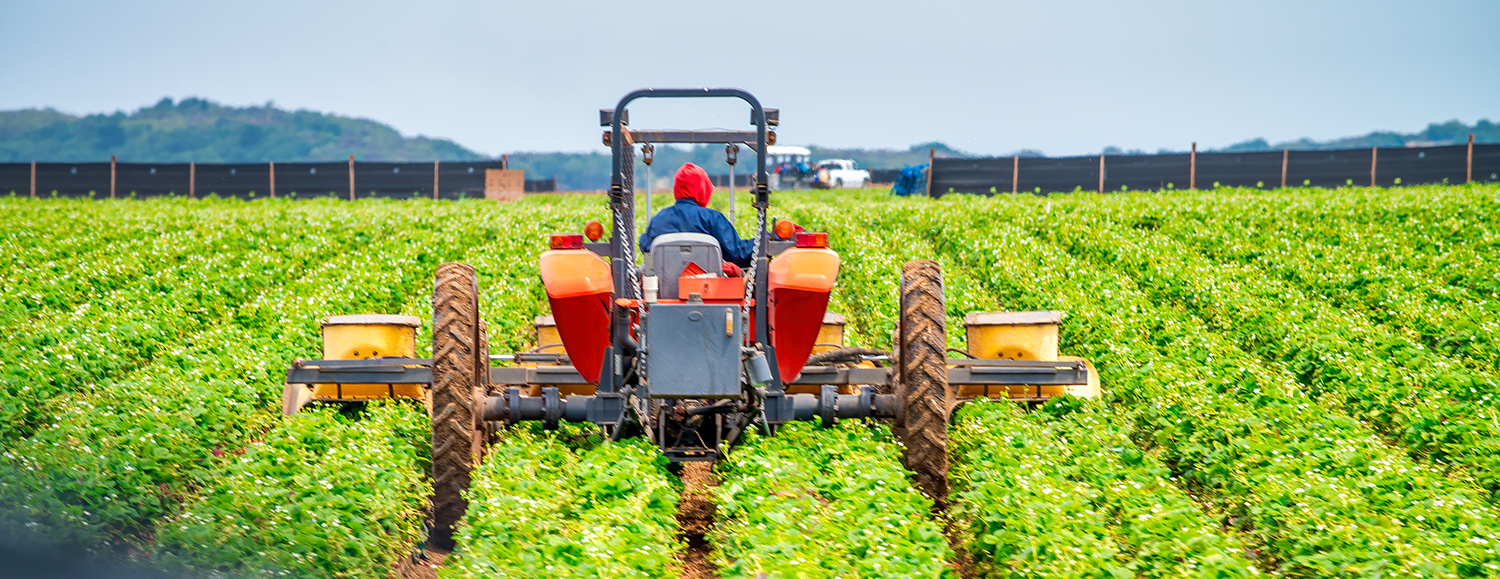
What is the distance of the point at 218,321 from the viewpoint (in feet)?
41.4

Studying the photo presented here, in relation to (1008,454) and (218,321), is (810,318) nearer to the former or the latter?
(1008,454)

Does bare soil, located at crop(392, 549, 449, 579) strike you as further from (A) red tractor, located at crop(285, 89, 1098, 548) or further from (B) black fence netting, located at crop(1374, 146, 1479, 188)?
(B) black fence netting, located at crop(1374, 146, 1479, 188)

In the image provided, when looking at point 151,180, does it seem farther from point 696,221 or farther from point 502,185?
point 696,221

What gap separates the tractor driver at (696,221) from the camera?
683cm

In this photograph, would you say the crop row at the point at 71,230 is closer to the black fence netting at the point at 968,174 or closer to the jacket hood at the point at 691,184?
the jacket hood at the point at 691,184

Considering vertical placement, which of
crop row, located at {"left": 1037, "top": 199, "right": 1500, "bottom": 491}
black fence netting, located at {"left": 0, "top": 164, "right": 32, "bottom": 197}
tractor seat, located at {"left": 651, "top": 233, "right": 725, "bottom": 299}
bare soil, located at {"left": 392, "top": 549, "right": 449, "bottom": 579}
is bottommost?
bare soil, located at {"left": 392, "top": 549, "right": 449, "bottom": 579}

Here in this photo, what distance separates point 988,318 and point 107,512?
5408 millimetres

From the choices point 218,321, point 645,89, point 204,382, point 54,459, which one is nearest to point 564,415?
point 645,89

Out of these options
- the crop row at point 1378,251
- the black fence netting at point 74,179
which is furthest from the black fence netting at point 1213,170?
the black fence netting at point 74,179

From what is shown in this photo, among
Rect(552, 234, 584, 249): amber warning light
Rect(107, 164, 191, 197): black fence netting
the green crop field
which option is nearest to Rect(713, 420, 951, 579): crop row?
the green crop field

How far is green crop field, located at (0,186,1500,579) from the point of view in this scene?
511 cm

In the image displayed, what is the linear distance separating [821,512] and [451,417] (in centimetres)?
215

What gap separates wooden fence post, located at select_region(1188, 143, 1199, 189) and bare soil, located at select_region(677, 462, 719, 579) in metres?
23.2

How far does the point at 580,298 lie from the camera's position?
619cm
